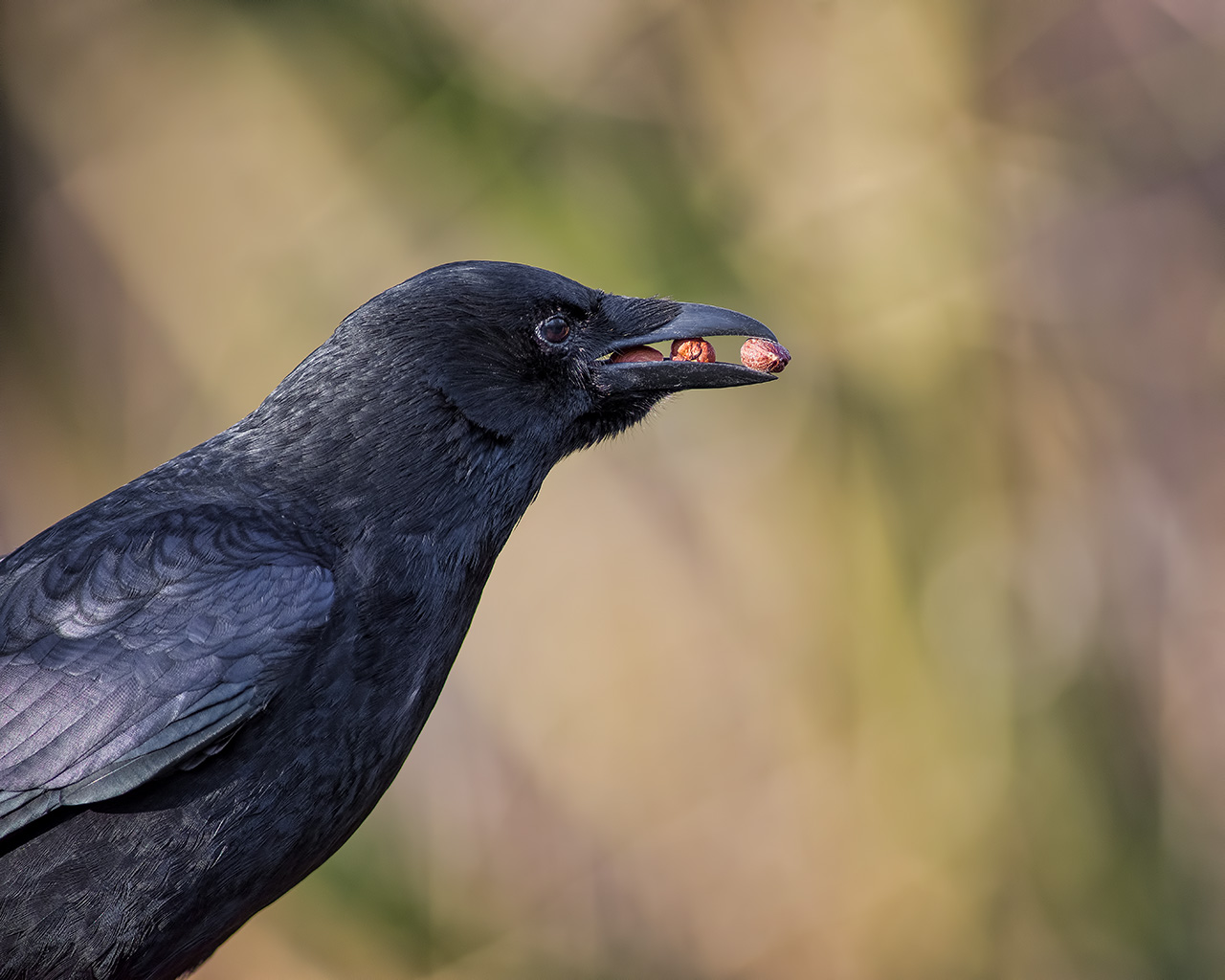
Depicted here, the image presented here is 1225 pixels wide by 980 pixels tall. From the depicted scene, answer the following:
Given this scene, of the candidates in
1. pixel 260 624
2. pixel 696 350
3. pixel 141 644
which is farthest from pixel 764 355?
pixel 141 644

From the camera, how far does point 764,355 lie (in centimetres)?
284

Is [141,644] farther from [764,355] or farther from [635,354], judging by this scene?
[764,355]

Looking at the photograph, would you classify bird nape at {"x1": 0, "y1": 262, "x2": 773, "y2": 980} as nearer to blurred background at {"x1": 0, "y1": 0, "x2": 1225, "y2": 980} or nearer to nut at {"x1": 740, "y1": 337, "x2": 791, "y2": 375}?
nut at {"x1": 740, "y1": 337, "x2": 791, "y2": 375}

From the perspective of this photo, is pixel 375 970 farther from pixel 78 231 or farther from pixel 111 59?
pixel 111 59

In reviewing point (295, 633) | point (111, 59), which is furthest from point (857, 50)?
point (295, 633)

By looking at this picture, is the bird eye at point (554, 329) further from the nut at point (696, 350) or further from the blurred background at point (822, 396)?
the blurred background at point (822, 396)

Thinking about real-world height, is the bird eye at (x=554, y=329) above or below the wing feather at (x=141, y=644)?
above

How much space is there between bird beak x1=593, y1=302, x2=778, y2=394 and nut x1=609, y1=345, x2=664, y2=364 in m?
0.02

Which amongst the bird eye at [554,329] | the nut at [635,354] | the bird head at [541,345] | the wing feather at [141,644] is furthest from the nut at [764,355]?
the wing feather at [141,644]

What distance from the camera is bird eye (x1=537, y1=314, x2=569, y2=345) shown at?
8.71ft

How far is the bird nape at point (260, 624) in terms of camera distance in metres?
2.13

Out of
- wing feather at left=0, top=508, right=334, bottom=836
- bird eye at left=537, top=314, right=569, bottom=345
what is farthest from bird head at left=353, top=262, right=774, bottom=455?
wing feather at left=0, top=508, right=334, bottom=836

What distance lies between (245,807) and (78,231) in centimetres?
535

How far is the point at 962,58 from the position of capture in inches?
220
